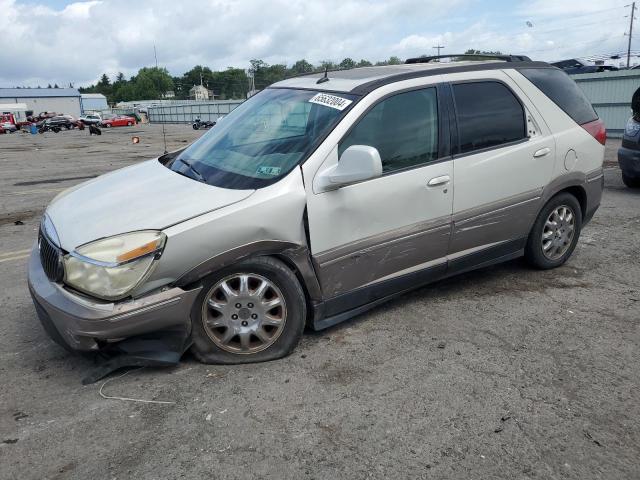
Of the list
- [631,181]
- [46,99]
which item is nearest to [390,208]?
[631,181]

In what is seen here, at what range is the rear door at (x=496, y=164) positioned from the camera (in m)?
4.14

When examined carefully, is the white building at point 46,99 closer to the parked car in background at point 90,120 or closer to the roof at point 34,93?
the roof at point 34,93

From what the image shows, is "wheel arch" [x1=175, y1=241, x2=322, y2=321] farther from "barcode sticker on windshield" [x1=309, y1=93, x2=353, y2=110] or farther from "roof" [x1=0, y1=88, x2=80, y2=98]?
"roof" [x1=0, y1=88, x2=80, y2=98]

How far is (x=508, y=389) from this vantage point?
312cm

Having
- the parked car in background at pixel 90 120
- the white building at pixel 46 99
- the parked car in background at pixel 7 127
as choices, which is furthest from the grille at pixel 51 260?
the white building at pixel 46 99

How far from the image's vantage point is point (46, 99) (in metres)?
98.7

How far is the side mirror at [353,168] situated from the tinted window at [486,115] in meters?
1.03

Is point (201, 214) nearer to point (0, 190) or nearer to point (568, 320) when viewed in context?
point (568, 320)

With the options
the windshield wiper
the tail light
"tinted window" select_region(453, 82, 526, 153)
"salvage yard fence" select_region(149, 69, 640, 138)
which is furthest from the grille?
"salvage yard fence" select_region(149, 69, 640, 138)

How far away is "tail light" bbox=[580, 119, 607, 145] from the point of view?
4.97m

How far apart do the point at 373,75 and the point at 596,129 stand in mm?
2350

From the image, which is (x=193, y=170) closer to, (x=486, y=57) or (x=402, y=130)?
(x=402, y=130)

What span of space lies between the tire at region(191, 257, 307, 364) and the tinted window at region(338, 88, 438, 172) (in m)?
0.96

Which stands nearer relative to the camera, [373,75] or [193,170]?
[193,170]
